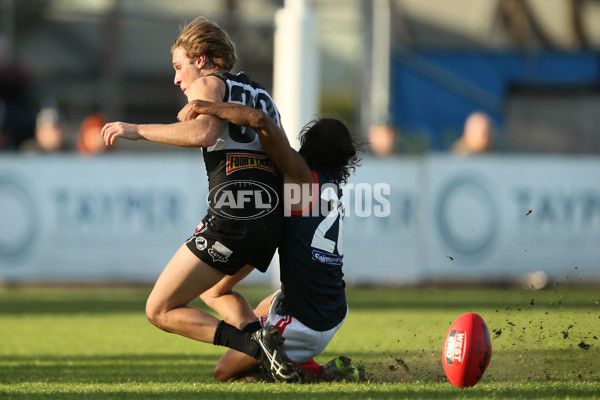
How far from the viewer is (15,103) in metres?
17.6

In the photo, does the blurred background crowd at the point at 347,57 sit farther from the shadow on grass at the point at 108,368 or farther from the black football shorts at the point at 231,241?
the black football shorts at the point at 231,241

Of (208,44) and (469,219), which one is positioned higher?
(208,44)

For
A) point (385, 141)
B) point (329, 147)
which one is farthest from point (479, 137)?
point (329, 147)

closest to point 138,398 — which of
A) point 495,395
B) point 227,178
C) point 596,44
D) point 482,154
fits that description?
point 227,178

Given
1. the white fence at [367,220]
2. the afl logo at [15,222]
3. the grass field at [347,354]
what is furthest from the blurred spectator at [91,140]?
the grass field at [347,354]

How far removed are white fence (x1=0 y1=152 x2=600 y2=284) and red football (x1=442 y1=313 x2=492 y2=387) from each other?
682cm

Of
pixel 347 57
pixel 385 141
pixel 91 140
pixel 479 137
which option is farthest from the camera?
pixel 347 57

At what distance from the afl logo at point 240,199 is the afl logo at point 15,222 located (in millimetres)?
7546

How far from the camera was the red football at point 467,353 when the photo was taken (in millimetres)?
4938

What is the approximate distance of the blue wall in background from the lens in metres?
19.0

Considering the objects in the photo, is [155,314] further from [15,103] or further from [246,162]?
[15,103]


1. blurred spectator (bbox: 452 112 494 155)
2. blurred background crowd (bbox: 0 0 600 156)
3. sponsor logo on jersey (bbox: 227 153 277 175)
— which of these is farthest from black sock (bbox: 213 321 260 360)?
blurred background crowd (bbox: 0 0 600 156)

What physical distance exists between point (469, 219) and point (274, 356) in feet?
24.4

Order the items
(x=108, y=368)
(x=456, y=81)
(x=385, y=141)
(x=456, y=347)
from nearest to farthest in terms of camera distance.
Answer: (x=456, y=347)
(x=108, y=368)
(x=385, y=141)
(x=456, y=81)
